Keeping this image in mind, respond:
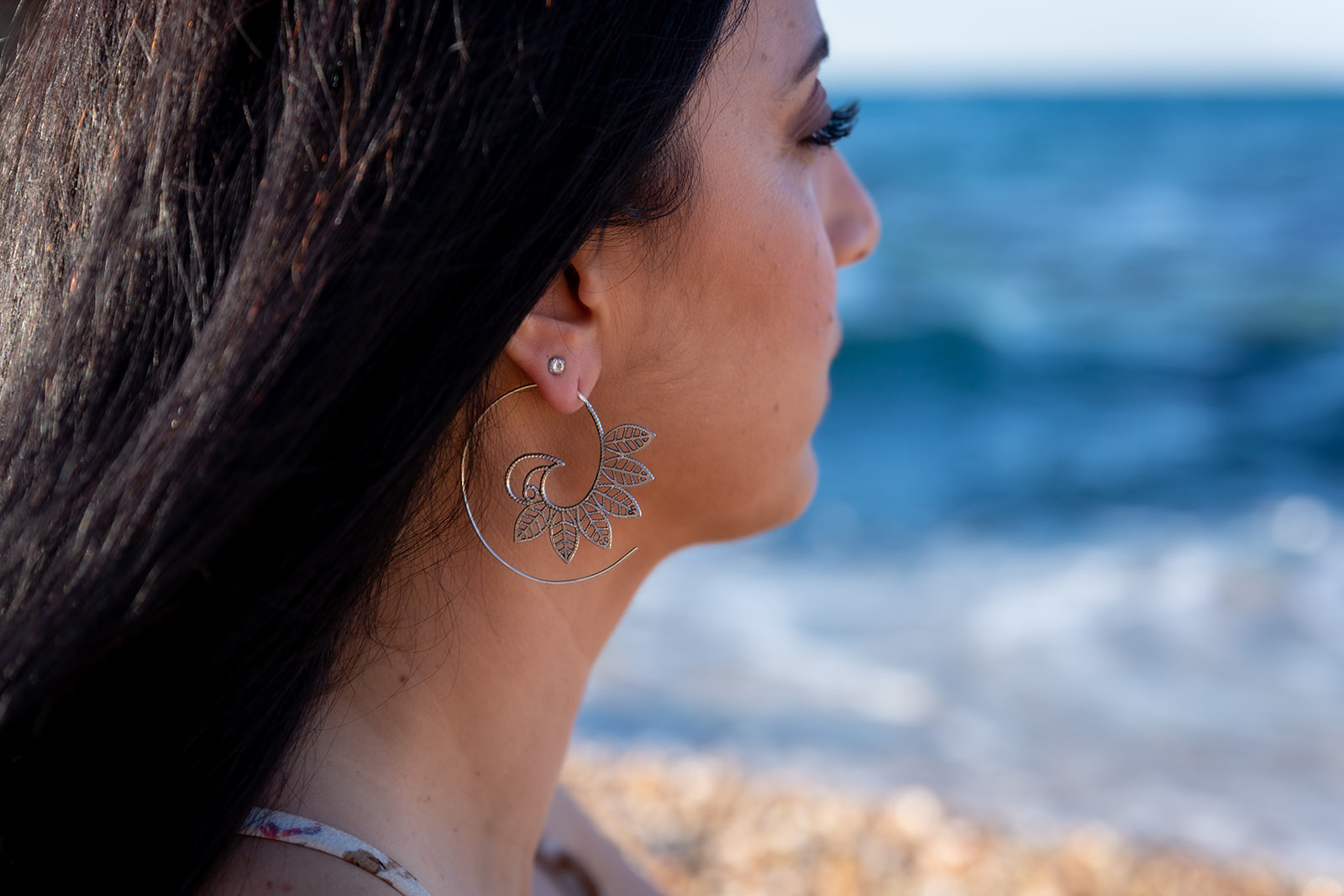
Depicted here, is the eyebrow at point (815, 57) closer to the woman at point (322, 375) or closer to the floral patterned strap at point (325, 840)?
the woman at point (322, 375)

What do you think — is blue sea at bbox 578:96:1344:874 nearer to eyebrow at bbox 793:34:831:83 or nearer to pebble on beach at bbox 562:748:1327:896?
pebble on beach at bbox 562:748:1327:896

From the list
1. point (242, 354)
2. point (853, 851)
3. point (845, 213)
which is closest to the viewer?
point (242, 354)

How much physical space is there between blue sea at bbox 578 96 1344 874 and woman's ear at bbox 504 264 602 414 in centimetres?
371

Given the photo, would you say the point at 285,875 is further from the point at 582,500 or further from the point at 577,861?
the point at 577,861

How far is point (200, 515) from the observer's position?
0.92 m

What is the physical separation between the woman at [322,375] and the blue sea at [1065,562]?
3648mm

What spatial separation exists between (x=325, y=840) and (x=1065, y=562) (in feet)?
A: 25.0

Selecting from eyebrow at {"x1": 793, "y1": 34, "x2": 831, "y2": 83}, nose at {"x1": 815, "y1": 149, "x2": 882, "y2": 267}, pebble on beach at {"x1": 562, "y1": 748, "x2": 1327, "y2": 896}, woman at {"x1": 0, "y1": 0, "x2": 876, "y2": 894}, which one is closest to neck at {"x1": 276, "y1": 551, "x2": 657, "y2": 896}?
woman at {"x1": 0, "y1": 0, "x2": 876, "y2": 894}

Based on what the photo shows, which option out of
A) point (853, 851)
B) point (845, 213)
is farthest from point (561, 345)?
point (853, 851)

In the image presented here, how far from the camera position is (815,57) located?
4.47 feet

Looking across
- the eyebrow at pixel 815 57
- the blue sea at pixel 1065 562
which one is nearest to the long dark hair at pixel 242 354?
the eyebrow at pixel 815 57

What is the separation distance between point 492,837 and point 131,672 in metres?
0.51

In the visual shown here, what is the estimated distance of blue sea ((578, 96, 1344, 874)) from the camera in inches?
192

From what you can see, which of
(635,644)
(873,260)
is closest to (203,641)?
(635,644)
